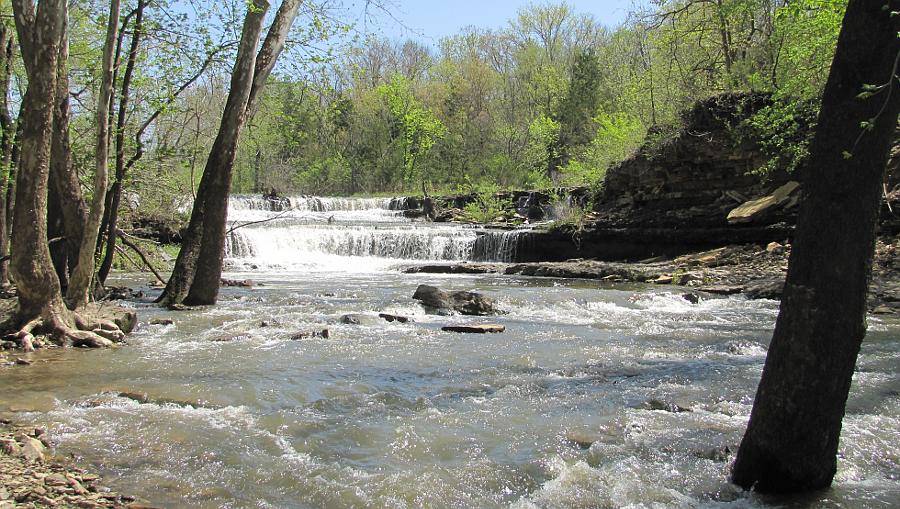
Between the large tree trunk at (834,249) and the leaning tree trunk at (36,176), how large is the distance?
7345 millimetres

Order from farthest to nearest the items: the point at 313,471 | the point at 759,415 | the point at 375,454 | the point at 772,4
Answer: the point at 772,4 → the point at 375,454 → the point at 313,471 → the point at 759,415

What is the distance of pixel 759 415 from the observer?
3.62 m

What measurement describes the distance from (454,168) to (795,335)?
162 ft

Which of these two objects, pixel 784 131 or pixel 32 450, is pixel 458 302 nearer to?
pixel 32 450

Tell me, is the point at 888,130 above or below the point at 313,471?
above

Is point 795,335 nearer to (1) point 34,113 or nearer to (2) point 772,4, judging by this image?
(1) point 34,113

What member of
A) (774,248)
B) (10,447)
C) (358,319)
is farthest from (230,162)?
(774,248)

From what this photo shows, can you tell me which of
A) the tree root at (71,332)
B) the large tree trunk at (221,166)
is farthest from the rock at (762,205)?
the tree root at (71,332)

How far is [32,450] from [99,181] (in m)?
4.72

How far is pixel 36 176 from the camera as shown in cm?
719

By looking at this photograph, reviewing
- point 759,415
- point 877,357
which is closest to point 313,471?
point 759,415

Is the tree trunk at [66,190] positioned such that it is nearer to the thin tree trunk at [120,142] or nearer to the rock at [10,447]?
the thin tree trunk at [120,142]

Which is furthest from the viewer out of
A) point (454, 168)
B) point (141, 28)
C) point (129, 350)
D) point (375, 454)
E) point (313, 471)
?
point (454, 168)

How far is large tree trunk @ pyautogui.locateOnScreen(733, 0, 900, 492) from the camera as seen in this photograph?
3.27 metres
